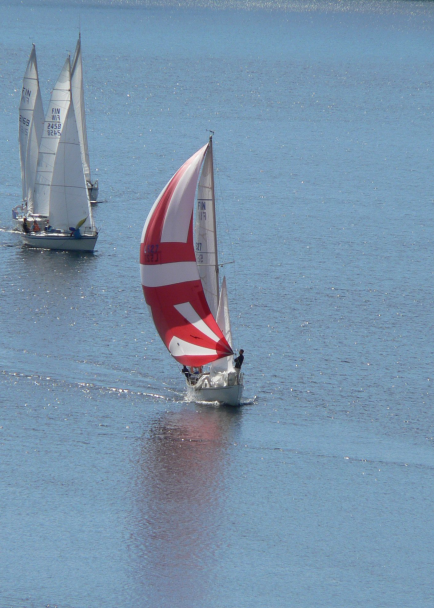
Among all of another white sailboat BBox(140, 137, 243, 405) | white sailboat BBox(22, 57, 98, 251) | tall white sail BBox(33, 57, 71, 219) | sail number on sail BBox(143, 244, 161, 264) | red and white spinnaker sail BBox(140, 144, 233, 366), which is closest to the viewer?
→ another white sailboat BBox(140, 137, 243, 405)

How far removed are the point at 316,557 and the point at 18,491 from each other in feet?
38.6

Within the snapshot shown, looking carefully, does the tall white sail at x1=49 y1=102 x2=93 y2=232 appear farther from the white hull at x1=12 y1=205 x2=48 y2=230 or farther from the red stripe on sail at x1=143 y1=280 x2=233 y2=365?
the red stripe on sail at x1=143 y1=280 x2=233 y2=365

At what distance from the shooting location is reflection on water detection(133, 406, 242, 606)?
40.1m

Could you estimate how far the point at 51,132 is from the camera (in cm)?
7781

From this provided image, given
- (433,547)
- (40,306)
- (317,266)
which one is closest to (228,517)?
(433,547)

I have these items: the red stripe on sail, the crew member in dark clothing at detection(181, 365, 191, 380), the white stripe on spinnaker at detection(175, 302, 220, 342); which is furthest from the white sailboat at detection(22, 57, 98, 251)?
the crew member in dark clothing at detection(181, 365, 191, 380)

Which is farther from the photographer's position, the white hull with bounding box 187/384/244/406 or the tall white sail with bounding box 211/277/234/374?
the tall white sail with bounding box 211/277/234/374

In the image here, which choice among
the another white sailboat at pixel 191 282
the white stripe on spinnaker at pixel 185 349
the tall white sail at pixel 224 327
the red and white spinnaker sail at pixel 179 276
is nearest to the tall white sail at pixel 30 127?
the red and white spinnaker sail at pixel 179 276

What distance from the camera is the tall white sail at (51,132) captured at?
7750 centimetres

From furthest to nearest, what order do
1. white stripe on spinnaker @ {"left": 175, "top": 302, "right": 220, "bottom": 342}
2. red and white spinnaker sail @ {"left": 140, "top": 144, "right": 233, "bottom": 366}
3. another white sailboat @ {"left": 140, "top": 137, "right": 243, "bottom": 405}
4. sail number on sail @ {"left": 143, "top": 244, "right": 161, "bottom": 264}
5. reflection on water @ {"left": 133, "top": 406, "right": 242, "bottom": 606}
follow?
white stripe on spinnaker @ {"left": 175, "top": 302, "right": 220, "bottom": 342} → sail number on sail @ {"left": 143, "top": 244, "right": 161, "bottom": 264} → red and white spinnaker sail @ {"left": 140, "top": 144, "right": 233, "bottom": 366} → another white sailboat @ {"left": 140, "top": 137, "right": 243, "bottom": 405} → reflection on water @ {"left": 133, "top": 406, "right": 242, "bottom": 606}

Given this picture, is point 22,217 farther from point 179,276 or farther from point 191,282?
point 191,282

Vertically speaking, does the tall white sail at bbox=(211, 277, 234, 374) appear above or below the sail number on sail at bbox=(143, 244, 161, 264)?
below

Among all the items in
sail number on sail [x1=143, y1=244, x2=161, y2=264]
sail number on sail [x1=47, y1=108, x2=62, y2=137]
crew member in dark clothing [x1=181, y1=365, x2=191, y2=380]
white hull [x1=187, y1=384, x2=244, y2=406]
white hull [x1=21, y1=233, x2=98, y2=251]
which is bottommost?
white hull [x1=187, y1=384, x2=244, y2=406]

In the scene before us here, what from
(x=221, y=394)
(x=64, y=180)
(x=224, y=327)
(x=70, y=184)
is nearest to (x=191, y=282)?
(x=224, y=327)
